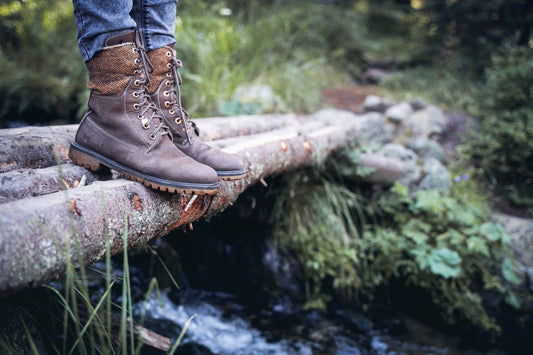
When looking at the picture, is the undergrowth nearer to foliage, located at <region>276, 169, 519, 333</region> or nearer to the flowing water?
the flowing water

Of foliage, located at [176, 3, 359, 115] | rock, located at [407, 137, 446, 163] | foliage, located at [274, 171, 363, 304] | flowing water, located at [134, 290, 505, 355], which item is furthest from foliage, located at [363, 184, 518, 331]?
foliage, located at [176, 3, 359, 115]

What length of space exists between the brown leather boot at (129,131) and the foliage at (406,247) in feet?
4.18

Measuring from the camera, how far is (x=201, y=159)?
1354 mm

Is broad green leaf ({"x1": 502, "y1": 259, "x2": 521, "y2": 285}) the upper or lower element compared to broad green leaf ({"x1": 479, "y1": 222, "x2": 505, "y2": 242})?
lower

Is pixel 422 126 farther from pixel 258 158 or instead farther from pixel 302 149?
pixel 258 158

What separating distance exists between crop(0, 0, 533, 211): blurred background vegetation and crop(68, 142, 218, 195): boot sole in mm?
1735

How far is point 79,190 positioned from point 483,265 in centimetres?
252

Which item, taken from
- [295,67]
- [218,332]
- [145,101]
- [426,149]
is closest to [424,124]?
[426,149]

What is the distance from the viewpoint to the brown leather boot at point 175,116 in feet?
4.30

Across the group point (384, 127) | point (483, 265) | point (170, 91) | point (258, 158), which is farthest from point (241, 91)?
point (483, 265)

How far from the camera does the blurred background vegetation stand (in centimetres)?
319

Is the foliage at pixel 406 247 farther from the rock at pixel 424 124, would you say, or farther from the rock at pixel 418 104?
the rock at pixel 418 104

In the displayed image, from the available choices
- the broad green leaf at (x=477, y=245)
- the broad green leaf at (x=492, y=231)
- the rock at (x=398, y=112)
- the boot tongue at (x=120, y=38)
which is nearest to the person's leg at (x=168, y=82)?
the boot tongue at (x=120, y=38)

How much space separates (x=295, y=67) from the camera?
13.7 feet
